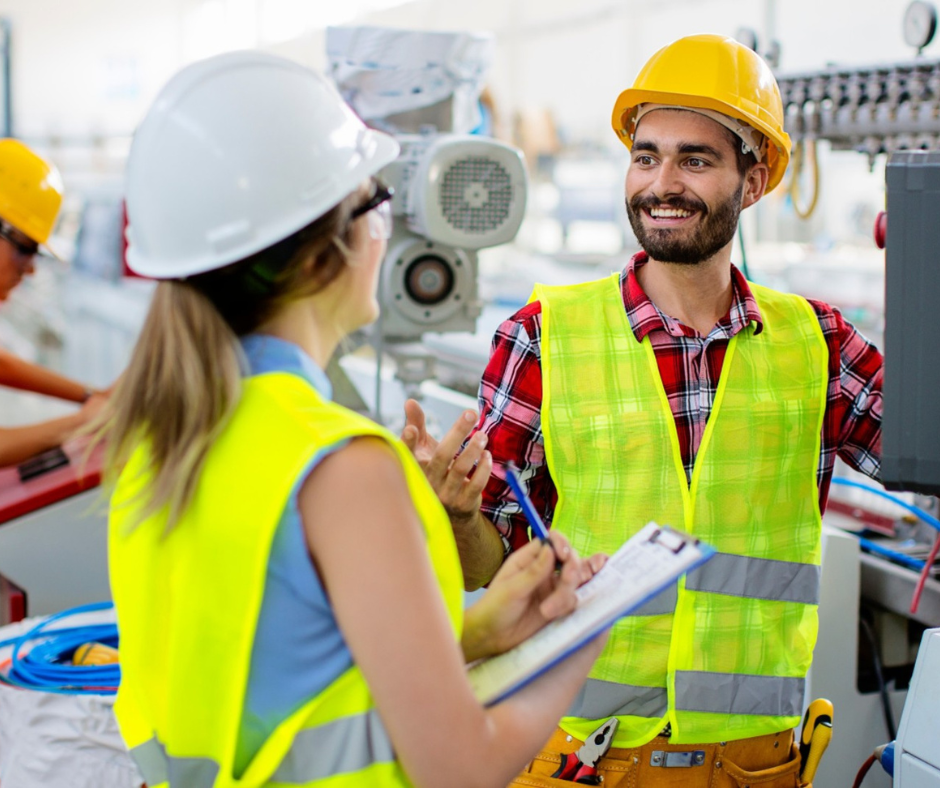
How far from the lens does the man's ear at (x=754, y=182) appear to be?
5.24ft

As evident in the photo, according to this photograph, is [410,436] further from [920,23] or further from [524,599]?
[920,23]

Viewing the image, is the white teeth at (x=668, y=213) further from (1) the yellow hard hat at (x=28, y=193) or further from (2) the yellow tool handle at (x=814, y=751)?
(1) the yellow hard hat at (x=28, y=193)

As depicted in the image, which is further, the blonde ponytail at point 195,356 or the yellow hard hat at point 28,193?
the yellow hard hat at point 28,193

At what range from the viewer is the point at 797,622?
1.50m

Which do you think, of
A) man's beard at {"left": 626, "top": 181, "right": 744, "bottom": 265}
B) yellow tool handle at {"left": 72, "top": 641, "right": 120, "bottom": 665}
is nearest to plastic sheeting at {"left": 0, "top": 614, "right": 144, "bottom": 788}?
yellow tool handle at {"left": 72, "top": 641, "right": 120, "bottom": 665}

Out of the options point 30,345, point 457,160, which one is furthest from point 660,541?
point 30,345

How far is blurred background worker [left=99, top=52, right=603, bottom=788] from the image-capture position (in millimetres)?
822

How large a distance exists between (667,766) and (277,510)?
853 mm

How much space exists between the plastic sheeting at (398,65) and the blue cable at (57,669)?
4.72 ft

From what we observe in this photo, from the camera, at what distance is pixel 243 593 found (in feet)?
2.75

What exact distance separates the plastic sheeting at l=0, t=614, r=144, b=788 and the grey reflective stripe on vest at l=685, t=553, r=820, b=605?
38.9 inches

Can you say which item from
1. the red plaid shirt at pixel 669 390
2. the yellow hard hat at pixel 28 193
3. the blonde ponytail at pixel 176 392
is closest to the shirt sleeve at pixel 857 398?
the red plaid shirt at pixel 669 390

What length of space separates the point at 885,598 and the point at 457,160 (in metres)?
1.33

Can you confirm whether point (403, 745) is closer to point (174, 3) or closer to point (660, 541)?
point (660, 541)
